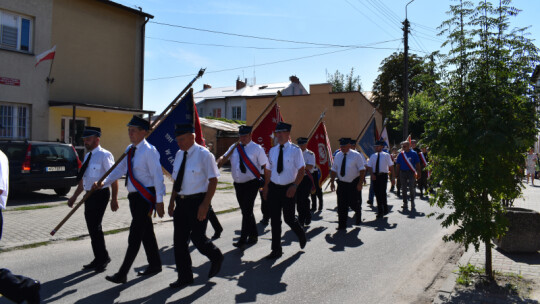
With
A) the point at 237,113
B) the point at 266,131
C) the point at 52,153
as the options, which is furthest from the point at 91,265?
the point at 237,113

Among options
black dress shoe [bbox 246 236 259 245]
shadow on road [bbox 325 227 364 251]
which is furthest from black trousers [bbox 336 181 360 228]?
black dress shoe [bbox 246 236 259 245]

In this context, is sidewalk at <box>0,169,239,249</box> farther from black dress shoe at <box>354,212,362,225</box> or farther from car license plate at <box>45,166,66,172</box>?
black dress shoe at <box>354,212,362,225</box>

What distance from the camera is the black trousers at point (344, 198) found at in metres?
8.66

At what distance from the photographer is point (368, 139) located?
49.6 feet

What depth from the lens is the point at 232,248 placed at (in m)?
7.03

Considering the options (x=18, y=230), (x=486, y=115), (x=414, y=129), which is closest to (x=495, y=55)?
(x=486, y=115)

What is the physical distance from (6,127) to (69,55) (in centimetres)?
404

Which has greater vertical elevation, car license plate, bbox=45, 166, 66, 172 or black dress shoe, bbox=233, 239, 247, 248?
car license plate, bbox=45, 166, 66, 172

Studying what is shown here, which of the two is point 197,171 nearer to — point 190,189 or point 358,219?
point 190,189

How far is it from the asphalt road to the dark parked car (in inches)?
197

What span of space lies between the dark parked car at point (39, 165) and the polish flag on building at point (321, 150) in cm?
698

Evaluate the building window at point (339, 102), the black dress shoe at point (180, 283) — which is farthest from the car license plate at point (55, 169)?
the building window at point (339, 102)

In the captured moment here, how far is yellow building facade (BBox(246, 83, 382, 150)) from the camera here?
31375 millimetres

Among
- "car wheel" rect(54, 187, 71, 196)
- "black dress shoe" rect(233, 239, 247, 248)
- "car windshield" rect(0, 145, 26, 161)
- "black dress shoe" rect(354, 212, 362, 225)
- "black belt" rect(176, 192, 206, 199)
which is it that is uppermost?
"car windshield" rect(0, 145, 26, 161)
